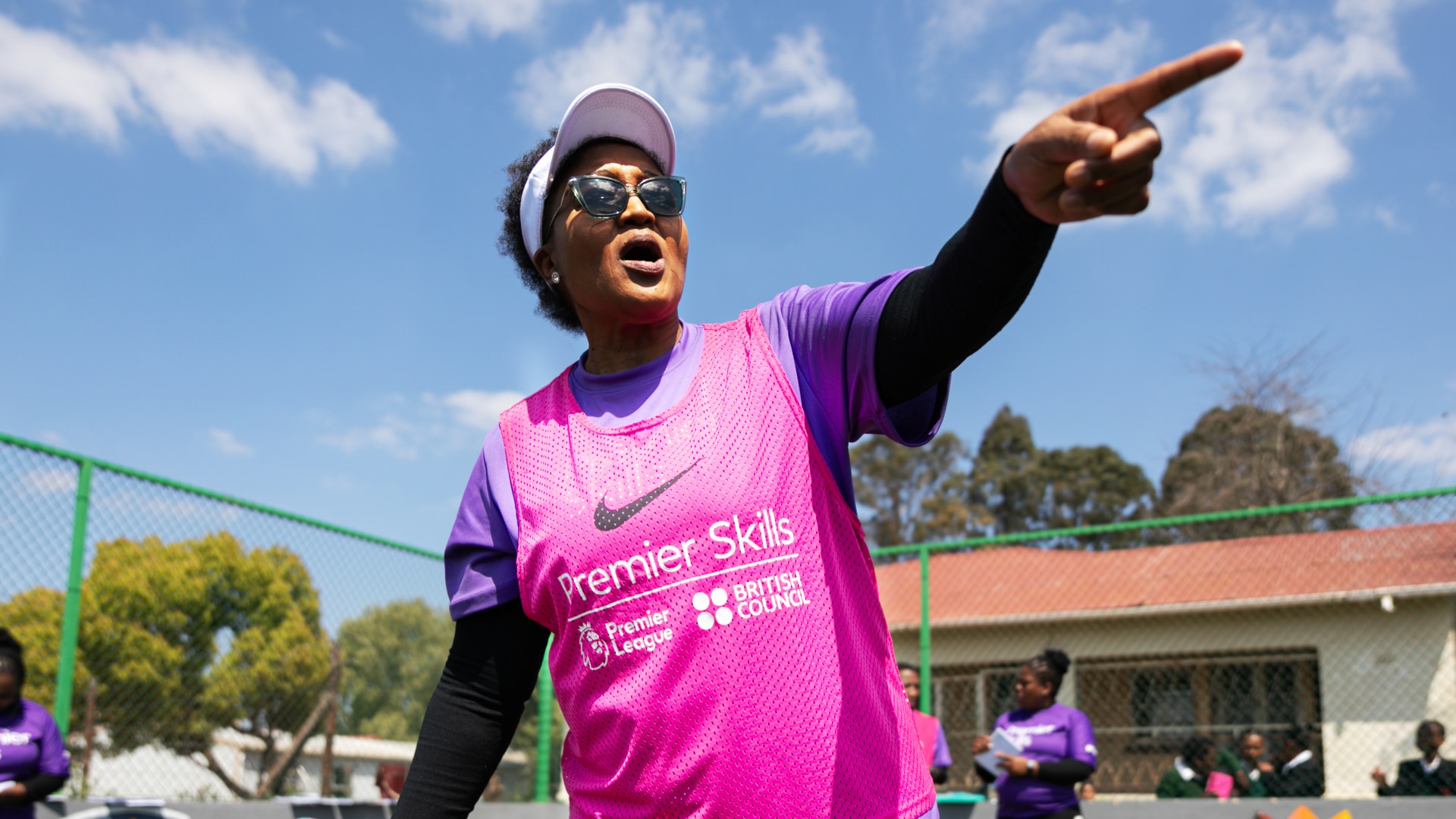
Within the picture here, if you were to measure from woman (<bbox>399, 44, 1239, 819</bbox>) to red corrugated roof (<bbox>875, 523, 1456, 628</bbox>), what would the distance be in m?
7.49

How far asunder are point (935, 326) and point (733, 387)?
0.37 meters

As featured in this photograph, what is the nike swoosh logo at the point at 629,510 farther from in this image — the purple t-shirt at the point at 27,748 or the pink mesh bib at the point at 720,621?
the purple t-shirt at the point at 27,748

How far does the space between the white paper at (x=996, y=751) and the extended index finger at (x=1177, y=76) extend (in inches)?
274

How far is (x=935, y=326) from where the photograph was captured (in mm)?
1442

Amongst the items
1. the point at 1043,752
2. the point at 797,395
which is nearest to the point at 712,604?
the point at 797,395

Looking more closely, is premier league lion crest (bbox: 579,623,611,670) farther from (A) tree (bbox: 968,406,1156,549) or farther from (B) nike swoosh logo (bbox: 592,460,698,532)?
(A) tree (bbox: 968,406,1156,549)

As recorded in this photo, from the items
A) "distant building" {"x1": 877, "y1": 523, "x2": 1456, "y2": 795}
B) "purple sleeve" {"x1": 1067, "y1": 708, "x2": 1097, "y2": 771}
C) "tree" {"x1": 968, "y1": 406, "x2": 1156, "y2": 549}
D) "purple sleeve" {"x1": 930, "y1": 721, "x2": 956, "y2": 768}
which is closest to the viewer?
"purple sleeve" {"x1": 1067, "y1": 708, "x2": 1097, "y2": 771}

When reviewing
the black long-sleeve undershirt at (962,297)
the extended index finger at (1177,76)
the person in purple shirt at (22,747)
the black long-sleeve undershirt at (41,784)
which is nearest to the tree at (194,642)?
the person in purple shirt at (22,747)

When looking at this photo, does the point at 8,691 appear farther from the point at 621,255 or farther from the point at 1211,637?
the point at 1211,637

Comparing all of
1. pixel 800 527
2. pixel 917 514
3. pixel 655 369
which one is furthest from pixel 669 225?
pixel 917 514

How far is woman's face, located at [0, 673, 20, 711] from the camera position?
6.28m

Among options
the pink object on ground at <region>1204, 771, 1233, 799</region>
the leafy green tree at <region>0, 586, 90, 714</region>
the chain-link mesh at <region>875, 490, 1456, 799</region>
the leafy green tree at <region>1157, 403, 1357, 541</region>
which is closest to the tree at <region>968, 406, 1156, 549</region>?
the leafy green tree at <region>1157, 403, 1357, 541</region>

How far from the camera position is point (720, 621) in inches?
60.3

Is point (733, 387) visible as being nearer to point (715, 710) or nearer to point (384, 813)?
point (715, 710)
